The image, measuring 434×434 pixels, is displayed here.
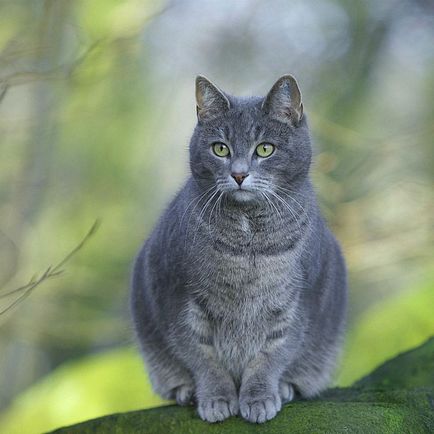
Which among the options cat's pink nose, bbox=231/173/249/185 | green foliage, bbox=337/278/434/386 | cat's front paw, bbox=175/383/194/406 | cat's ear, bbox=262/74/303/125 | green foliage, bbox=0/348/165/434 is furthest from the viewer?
green foliage, bbox=0/348/165/434

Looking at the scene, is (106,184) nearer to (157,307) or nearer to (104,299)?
(104,299)

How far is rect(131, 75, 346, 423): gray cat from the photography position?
2570mm

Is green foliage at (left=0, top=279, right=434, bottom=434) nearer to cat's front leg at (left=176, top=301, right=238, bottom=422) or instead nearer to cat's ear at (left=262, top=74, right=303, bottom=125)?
cat's front leg at (left=176, top=301, right=238, bottom=422)

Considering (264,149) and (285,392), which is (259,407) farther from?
(264,149)

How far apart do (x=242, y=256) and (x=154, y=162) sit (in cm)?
247

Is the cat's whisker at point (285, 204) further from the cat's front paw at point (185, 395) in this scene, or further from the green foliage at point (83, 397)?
the green foliage at point (83, 397)

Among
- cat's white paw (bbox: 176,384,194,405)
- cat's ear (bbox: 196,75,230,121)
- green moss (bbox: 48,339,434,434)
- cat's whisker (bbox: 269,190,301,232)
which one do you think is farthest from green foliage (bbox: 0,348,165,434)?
cat's ear (bbox: 196,75,230,121)

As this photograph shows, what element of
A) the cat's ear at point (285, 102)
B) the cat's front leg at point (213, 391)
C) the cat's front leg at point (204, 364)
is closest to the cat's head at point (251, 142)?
the cat's ear at point (285, 102)

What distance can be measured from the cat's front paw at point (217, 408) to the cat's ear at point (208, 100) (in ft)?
3.22

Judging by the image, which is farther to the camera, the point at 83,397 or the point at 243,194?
the point at 83,397

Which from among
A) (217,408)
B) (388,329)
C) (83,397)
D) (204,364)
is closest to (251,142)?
(204,364)

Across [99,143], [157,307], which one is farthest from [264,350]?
[99,143]

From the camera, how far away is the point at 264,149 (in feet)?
8.39

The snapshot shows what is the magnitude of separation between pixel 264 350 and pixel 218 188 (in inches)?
24.6
